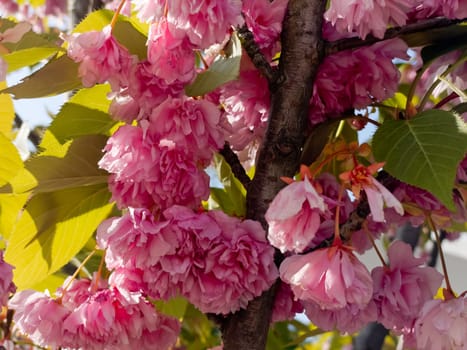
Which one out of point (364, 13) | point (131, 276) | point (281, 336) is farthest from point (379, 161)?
point (281, 336)

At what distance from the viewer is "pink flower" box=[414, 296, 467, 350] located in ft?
2.61

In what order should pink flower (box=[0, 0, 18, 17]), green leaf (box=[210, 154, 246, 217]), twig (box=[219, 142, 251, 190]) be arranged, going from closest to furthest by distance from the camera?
1. twig (box=[219, 142, 251, 190])
2. green leaf (box=[210, 154, 246, 217])
3. pink flower (box=[0, 0, 18, 17])

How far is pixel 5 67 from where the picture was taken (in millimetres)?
792

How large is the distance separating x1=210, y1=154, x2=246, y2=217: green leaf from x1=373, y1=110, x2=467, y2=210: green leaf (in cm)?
25

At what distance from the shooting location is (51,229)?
3.19 feet

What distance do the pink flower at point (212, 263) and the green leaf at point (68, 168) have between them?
138 mm

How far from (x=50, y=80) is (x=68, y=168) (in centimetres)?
10

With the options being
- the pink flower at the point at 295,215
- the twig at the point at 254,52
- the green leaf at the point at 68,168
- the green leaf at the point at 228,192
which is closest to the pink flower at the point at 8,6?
the green leaf at the point at 228,192

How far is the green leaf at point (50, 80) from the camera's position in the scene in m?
0.84

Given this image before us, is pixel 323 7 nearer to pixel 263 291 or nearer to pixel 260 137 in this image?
pixel 260 137

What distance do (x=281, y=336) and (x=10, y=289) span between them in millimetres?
1047

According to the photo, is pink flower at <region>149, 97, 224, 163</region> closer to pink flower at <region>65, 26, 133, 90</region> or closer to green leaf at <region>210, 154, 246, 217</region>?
pink flower at <region>65, 26, 133, 90</region>

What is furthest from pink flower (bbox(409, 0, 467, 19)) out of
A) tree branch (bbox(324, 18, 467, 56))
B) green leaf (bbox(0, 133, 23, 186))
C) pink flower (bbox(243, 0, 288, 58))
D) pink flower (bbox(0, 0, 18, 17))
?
pink flower (bbox(0, 0, 18, 17))

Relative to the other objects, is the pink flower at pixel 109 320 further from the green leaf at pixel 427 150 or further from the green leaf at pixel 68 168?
the green leaf at pixel 427 150
